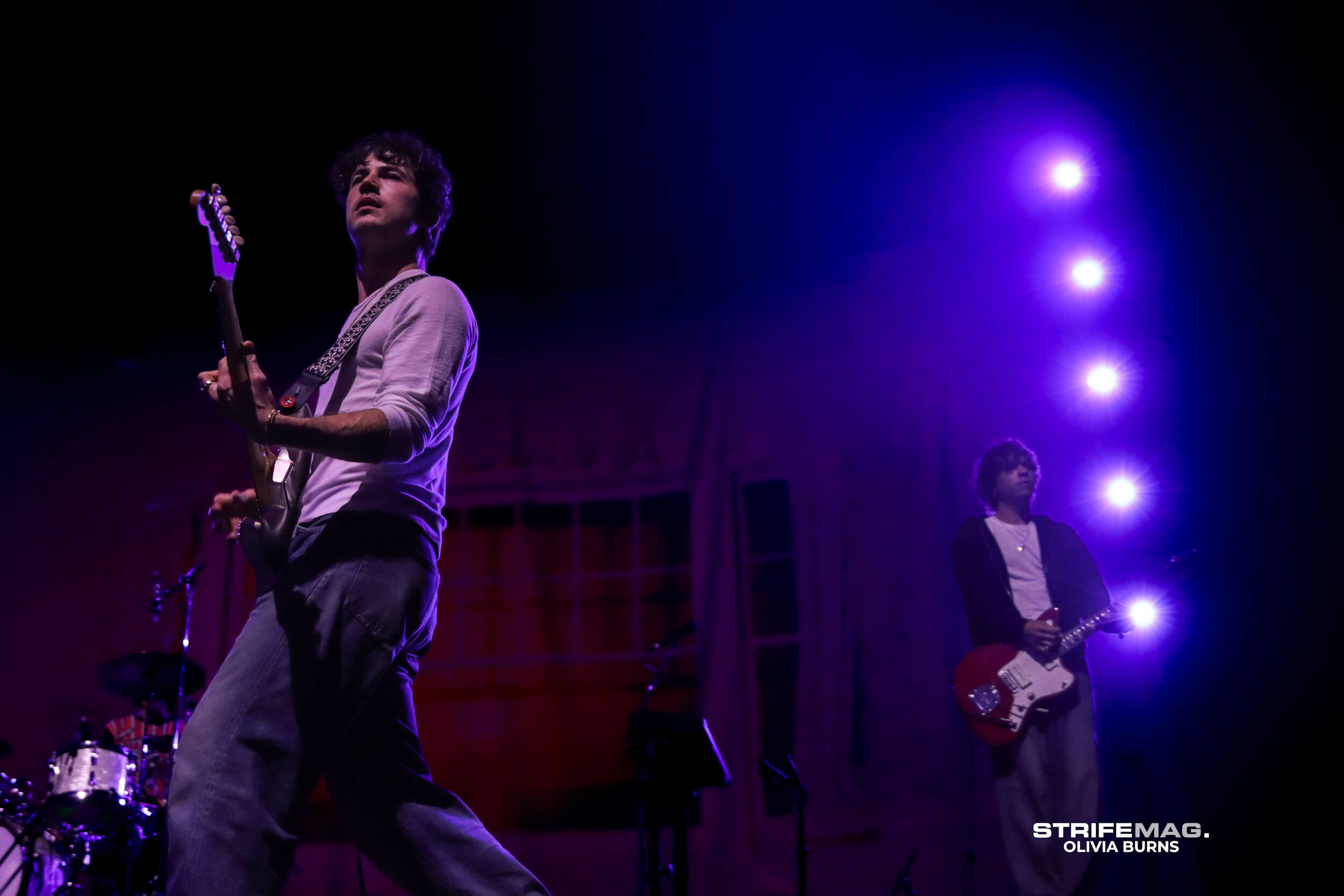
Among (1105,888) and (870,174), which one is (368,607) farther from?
(870,174)

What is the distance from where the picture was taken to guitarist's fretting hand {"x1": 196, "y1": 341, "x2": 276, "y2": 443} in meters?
1.62

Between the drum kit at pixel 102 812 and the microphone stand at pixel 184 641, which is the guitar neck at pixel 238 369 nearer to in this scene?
the drum kit at pixel 102 812

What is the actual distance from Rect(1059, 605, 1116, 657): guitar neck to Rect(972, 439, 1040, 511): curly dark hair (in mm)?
794

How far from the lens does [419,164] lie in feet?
7.56

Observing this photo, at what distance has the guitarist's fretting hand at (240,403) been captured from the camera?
1.62m

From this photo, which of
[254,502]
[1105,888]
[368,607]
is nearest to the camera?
[368,607]

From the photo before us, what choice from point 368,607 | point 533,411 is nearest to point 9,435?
point 533,411

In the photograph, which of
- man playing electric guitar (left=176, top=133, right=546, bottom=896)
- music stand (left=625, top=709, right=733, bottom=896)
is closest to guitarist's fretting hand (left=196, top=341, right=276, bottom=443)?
man playing electric guitar (left=176, top=133, right=546, bottom=896)

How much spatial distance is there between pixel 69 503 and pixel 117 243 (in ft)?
6.49

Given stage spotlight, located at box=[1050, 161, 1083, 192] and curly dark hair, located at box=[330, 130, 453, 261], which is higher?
stage spotlight, located at box=[1050, 161, 1083, 192]

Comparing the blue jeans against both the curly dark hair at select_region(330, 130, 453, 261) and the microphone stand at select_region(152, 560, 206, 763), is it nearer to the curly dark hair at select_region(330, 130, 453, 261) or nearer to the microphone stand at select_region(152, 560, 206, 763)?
the curly dark hair at select_region(330, 130, 453, 261)

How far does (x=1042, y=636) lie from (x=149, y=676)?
4.74 meters

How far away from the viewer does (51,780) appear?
465 cm

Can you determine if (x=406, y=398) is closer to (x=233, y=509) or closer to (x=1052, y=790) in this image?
(x=233, y=509)
